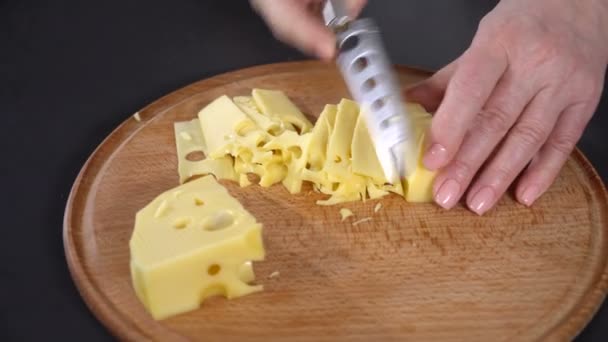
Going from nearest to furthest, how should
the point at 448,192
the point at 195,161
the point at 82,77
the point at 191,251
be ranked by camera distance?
the point at 191,251 → the point at 448,192 → the point at 195,161 → the point at 82,77

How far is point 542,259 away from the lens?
1771mm

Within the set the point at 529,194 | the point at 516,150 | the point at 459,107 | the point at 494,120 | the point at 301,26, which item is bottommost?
the point at 529,194

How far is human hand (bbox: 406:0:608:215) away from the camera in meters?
1.86

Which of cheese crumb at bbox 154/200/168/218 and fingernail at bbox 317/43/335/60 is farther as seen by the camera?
fingernail at bbox 317/43/335/60

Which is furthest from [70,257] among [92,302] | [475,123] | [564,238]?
[564,238]

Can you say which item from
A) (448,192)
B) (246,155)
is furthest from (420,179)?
(246,155)

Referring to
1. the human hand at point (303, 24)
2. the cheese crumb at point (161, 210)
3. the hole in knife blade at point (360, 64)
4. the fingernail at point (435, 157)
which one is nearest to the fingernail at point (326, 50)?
the human hand at point (303, 24)

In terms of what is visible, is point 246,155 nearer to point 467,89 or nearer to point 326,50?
point 326,50

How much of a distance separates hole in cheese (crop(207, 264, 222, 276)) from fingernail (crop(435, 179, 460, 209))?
0.66 meters

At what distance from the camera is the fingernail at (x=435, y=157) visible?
1.83m

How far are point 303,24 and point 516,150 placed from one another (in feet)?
2.28

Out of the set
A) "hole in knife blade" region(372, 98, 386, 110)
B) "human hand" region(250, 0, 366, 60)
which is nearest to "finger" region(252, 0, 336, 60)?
"human hand" region(250, 0, 366, 60)

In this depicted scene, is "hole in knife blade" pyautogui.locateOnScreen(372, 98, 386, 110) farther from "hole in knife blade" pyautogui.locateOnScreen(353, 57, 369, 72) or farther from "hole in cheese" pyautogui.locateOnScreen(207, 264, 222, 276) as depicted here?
"hole in cheese" pyautogui.locateOnScreen(207, 264, 222, 276)

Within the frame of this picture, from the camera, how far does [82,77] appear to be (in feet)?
8.45
